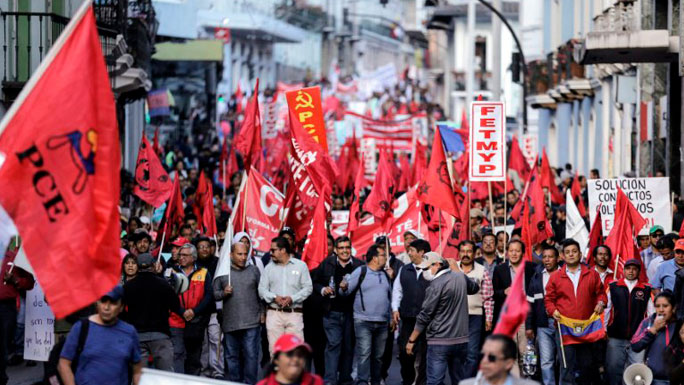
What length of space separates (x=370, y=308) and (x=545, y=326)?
1678mm

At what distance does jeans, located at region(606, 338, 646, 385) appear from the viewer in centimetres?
1371

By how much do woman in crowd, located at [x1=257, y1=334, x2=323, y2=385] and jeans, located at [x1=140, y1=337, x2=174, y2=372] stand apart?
4.42m

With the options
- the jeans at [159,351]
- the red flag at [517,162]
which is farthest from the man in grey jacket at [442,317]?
the red flag at [517,162]

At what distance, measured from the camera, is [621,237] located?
50.9ft

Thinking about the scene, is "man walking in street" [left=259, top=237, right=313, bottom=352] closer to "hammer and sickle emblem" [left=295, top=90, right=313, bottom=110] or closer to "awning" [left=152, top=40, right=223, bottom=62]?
"hammer and sickle emblem" [left=295, top=90, right=313, bottom=110]

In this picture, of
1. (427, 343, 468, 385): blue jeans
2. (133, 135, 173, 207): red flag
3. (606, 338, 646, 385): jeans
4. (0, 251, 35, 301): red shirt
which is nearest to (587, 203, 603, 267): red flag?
(606, 338, 646, 385): jeans

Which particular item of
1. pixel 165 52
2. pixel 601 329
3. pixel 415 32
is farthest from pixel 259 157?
pixel 415 32

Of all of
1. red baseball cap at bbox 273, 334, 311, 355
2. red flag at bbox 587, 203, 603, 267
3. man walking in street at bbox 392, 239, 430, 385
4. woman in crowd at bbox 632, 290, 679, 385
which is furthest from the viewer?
red flag at bbox 587, 203, 603, 267

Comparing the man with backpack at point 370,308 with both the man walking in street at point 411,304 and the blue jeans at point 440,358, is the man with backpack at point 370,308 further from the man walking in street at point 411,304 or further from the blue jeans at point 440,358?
the blue jeans at point 440,358

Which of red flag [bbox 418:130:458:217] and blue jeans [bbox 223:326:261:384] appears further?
red flag [bbox 418:130:458:217]

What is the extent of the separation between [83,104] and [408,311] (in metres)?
6.27

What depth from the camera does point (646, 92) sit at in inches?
1136

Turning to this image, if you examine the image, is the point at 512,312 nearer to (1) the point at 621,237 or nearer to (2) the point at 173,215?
(1) the point at 621,237

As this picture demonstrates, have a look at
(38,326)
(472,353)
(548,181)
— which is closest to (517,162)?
(548,181)
